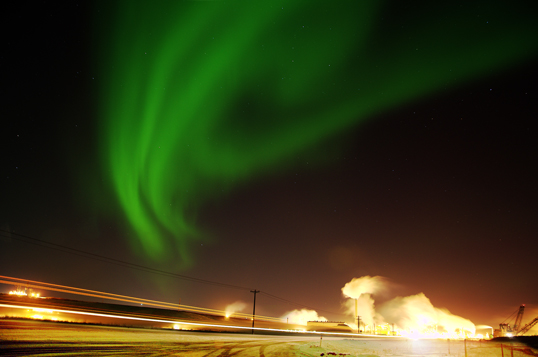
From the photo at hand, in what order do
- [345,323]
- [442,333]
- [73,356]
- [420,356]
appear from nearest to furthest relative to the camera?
[73,356] < [420,356] < [345,323] < [442,333]

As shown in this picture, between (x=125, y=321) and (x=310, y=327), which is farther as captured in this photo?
(x=310, y=327)

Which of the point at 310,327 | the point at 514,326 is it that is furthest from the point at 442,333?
the point at 310,327

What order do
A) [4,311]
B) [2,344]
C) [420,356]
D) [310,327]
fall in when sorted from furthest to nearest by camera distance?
[310,327], [4,311], [420,356], [2,344]

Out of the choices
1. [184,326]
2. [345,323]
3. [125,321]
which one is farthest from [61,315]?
[345,323]

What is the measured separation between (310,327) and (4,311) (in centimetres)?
12630

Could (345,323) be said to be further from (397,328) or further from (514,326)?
(514,326)

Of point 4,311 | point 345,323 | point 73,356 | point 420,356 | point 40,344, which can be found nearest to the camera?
point 73,356

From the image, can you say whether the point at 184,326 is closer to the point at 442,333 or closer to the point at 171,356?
the point at 171,356

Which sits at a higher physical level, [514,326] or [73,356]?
[73,356]

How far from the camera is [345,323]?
15825cm

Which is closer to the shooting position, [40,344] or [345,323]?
[40,344]

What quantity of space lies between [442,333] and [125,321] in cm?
16961

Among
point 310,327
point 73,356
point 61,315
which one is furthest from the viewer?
point 310,327

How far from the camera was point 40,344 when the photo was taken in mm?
15930
